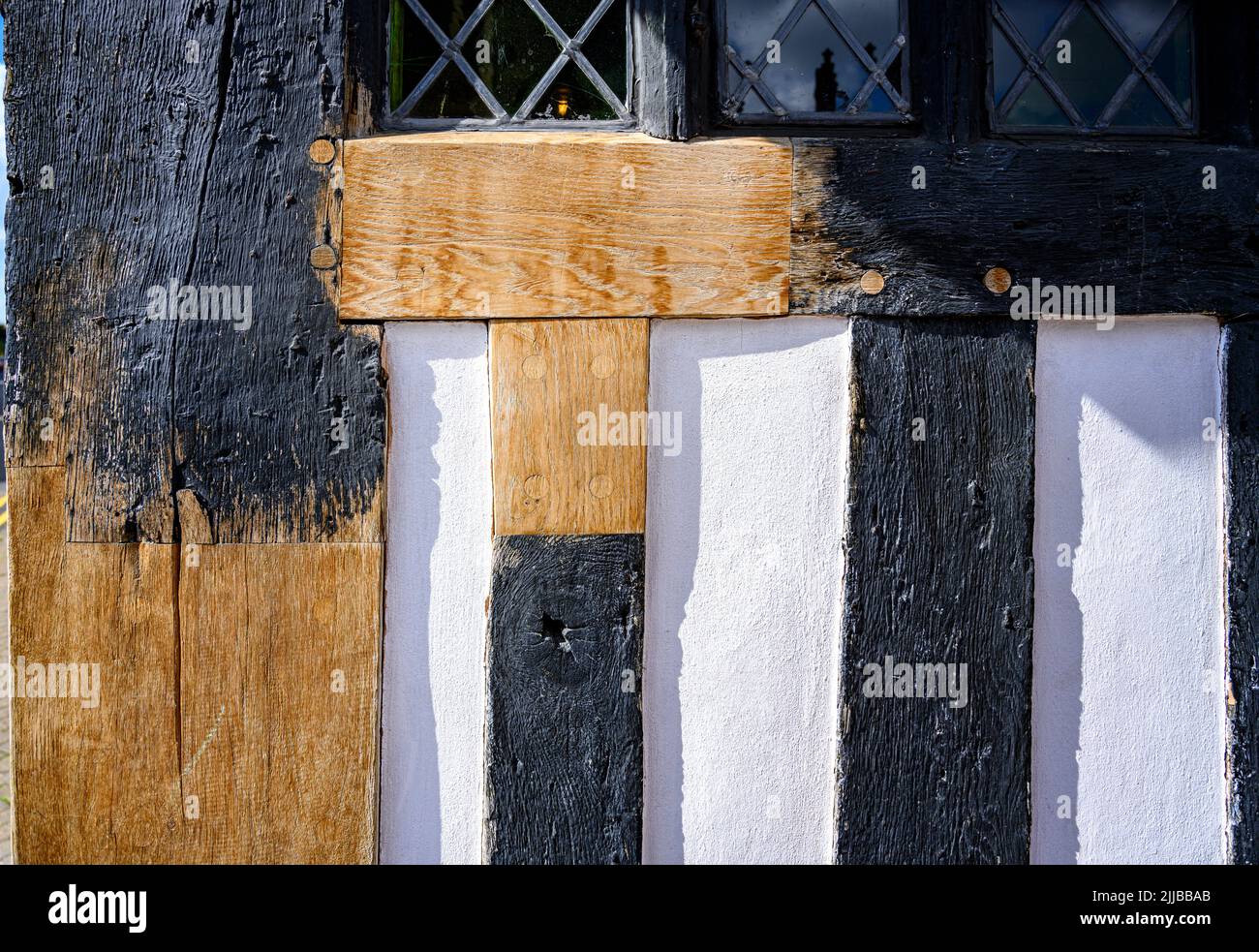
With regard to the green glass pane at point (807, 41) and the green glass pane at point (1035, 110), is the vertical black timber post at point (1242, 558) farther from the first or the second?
the green glass pane at point (807, 41)

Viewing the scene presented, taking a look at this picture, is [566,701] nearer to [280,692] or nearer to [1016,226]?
[280,692]

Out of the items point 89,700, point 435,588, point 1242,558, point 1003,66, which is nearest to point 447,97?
point 435,588

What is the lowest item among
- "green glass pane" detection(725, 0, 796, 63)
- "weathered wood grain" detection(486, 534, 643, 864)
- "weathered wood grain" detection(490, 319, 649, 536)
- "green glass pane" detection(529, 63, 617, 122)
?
"weathered wood grain" detection(486, 534, 643, 864)

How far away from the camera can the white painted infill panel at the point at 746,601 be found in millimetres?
2123

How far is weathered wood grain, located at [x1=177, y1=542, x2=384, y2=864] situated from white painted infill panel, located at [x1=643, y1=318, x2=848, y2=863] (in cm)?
77

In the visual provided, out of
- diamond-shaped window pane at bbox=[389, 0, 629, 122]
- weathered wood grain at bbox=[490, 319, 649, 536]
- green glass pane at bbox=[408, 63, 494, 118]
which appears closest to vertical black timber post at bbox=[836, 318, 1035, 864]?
weathered wood grain at bbox=[490, 319, 649, 536]

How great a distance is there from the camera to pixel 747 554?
2.13m

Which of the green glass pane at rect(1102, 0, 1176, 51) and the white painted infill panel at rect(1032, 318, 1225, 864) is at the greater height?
the green glass pane at rect(1102, 0, 1176, 51)

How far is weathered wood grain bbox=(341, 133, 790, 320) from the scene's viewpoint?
2055 mm

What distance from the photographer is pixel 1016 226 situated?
2117 mm

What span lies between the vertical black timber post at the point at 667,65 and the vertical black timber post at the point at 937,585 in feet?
2.36

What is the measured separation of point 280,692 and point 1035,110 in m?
2.59

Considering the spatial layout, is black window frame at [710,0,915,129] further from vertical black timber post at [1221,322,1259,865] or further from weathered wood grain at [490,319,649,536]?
vertical black timber post at [1221,322,1259,865]

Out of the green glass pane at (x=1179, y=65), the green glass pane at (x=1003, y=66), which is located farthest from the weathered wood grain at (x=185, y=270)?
the green glass pane at (x=1179, y=65)
